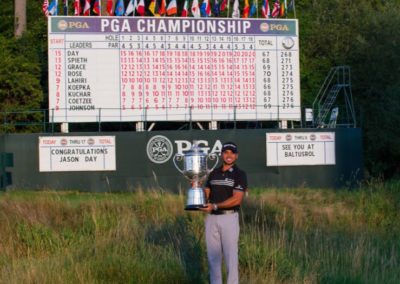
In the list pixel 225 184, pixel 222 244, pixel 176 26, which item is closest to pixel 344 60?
pixel 176 26

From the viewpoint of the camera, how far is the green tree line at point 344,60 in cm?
3372

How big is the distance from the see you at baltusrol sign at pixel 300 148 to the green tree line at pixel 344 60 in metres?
5.21

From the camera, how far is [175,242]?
50.5 ft

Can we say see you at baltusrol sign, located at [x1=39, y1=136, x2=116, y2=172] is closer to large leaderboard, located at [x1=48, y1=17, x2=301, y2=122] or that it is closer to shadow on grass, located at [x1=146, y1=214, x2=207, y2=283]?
large leaderboard, located at [x1=48, y1=17, x2=301, y2=122]

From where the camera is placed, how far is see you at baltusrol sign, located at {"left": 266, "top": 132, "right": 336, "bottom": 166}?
98.2 ft

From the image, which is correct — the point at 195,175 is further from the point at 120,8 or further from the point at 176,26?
the point at 120,8

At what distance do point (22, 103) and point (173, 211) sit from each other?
47.0ft

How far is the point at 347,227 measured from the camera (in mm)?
21375

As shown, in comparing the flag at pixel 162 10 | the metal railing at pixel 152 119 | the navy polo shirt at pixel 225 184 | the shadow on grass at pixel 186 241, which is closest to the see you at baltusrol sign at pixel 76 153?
the metal railing at pixel 152 119

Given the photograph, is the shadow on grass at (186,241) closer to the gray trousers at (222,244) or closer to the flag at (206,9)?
the gray trousers at (222,244)

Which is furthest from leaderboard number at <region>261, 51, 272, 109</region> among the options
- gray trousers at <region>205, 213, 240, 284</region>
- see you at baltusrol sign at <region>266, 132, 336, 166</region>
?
gray trousers at <region>205, 213, 240, 284</region>

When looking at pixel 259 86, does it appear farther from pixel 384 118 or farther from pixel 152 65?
pixel 384 118

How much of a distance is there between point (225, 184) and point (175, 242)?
4.21 meters

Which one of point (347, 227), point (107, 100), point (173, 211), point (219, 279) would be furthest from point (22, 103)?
point (219, 279)
